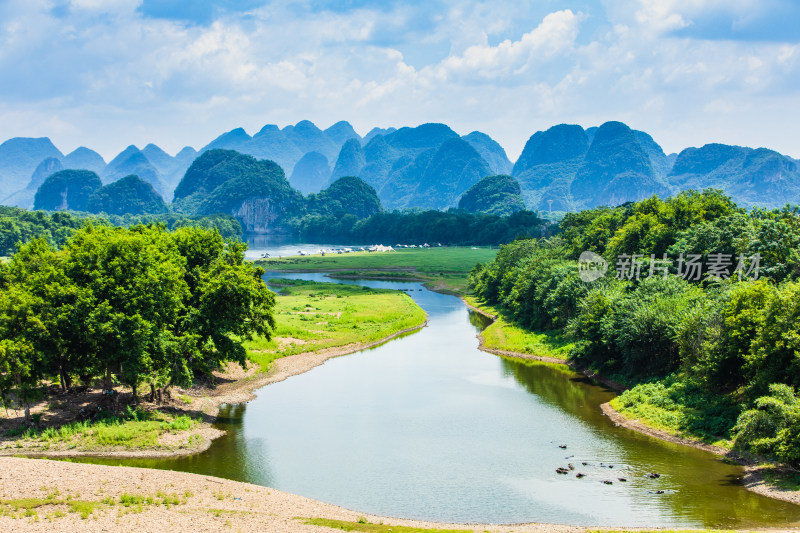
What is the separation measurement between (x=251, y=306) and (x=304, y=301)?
4804 centimetres

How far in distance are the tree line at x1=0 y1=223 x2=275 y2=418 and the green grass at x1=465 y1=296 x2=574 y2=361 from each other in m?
27.9

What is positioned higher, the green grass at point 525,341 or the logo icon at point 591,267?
the logo icon at point 591,267

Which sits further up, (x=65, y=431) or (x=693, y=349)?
(x=693, y=349)

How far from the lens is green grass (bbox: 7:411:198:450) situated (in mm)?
33250

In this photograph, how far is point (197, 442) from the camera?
35250 mm

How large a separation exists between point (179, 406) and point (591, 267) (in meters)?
44.6

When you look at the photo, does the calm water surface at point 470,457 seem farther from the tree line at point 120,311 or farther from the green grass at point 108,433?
the tree line at point 120,311

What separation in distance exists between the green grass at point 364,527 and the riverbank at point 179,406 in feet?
38.7

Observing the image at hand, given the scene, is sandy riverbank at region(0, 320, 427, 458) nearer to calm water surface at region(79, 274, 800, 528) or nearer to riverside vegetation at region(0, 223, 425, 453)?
riverside vegetation at region(0, 223, 425, 453)

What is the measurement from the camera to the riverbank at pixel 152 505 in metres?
23.8

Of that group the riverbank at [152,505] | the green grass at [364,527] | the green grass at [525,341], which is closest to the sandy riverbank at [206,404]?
the riverbank at [152,505]

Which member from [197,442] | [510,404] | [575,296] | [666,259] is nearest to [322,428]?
[197,442]

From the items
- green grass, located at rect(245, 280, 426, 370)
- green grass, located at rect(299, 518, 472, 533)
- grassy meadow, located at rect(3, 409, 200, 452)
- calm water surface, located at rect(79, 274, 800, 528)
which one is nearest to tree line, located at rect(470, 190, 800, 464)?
calm water surface, located at rect(79, 274, 800, 528)

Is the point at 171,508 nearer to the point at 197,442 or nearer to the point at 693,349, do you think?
the point at 197,442
